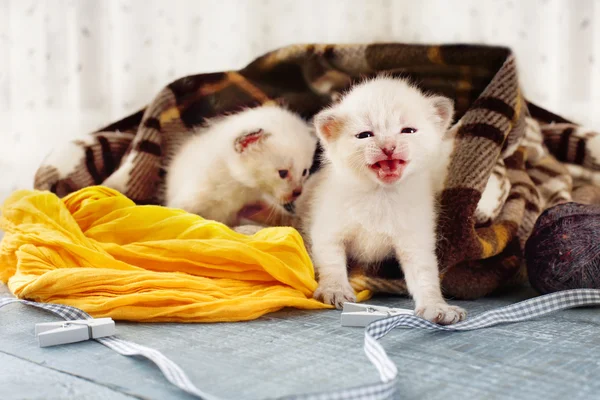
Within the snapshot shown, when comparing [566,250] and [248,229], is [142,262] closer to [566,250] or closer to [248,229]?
[248,229]

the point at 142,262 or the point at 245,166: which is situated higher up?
the point at 245,166

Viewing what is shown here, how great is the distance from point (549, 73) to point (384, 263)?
111cm

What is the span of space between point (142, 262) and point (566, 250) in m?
0.92

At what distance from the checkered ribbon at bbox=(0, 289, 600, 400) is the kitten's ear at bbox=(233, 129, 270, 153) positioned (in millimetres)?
662

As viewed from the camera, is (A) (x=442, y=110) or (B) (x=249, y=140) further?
(B) (x=249, y=140)

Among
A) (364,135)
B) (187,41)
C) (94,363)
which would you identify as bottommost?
(94,363)

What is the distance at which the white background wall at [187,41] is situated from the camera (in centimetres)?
206

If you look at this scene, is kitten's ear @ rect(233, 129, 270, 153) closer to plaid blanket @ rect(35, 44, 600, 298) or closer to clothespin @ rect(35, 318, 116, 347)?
plaid blanket @ rect(35, 44, 600, 298)

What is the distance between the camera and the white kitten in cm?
161

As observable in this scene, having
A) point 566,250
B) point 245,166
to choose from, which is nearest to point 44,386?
point 245,166

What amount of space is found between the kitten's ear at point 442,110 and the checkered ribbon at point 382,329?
43cm

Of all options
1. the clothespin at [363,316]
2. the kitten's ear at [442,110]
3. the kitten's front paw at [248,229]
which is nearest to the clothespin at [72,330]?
the clothespin at [363,316]

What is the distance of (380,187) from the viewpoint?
4.39ft

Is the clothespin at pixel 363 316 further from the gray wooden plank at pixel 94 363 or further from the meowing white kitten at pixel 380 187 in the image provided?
the gray wooden plank at pixel 94 363
